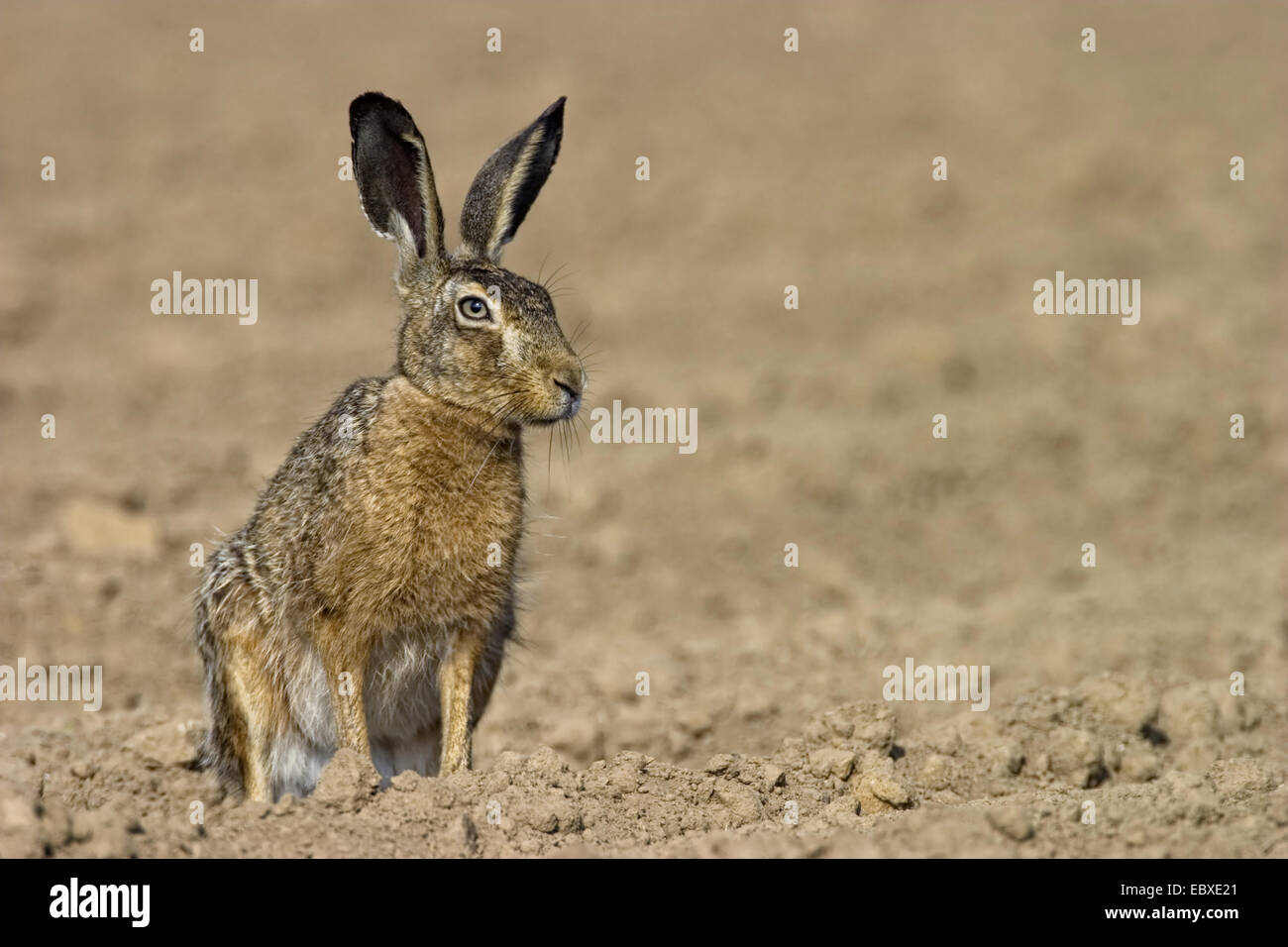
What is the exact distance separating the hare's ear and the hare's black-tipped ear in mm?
216

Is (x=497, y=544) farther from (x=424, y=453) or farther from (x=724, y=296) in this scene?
(x=724, y=296)

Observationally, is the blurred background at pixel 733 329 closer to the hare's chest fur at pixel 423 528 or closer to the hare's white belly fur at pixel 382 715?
the hare's chest fur at pixel 423 528

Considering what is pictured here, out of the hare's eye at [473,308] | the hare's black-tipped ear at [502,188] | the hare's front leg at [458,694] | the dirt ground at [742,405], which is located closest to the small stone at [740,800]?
the dirt ground at [742,405]

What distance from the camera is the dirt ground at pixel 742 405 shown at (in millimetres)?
6676

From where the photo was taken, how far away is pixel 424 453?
661 centimetres

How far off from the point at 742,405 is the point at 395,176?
28.0 feet

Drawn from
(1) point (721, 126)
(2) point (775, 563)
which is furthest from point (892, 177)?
(2) point (775, 563)

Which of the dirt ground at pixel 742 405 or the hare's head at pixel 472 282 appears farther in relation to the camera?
the dirt ground at pixel 742 405

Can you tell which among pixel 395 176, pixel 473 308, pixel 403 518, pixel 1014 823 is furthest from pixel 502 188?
pixel 1014 823

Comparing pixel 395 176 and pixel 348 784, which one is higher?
pixel 395 176

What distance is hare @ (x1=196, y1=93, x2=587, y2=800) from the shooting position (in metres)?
6.52

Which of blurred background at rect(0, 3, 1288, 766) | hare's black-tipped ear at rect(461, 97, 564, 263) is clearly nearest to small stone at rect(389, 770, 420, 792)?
blurred background at rect(0, 3, 1288, 766)

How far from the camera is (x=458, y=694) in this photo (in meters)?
6.74

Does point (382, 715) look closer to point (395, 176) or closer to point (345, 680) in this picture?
point (345, 680)
